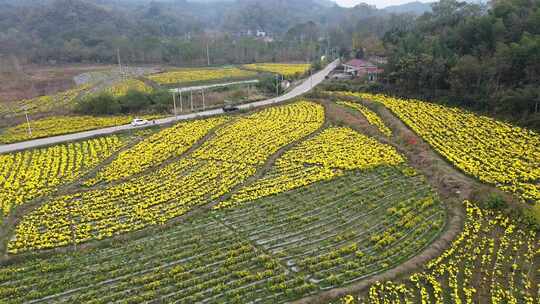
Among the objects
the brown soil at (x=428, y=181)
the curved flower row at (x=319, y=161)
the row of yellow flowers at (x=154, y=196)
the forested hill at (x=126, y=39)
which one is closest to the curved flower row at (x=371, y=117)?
the brown soil at (x=428, y=181)

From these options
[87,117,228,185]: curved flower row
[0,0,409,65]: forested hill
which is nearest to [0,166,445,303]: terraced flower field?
[87,117,228,185]: curved flower row

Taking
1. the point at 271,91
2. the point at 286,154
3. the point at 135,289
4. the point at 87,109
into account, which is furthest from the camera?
the point at 271,91

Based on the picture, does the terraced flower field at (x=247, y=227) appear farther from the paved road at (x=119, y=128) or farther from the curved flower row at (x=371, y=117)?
the curved flower row at (x=371, y=117)

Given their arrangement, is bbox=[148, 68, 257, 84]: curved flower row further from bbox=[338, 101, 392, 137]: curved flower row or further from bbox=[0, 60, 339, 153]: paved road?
bbox=[338, 101, 392, 137]: curved flower row

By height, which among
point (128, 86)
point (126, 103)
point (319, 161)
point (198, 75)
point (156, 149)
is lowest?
point (319, 161)

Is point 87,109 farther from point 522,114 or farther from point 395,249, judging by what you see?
point 522,114

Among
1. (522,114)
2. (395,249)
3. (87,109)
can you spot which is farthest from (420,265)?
(87,109)

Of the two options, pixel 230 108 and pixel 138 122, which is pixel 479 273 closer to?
pixel 138 122

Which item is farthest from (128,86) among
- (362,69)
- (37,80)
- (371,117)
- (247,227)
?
(247,227)
